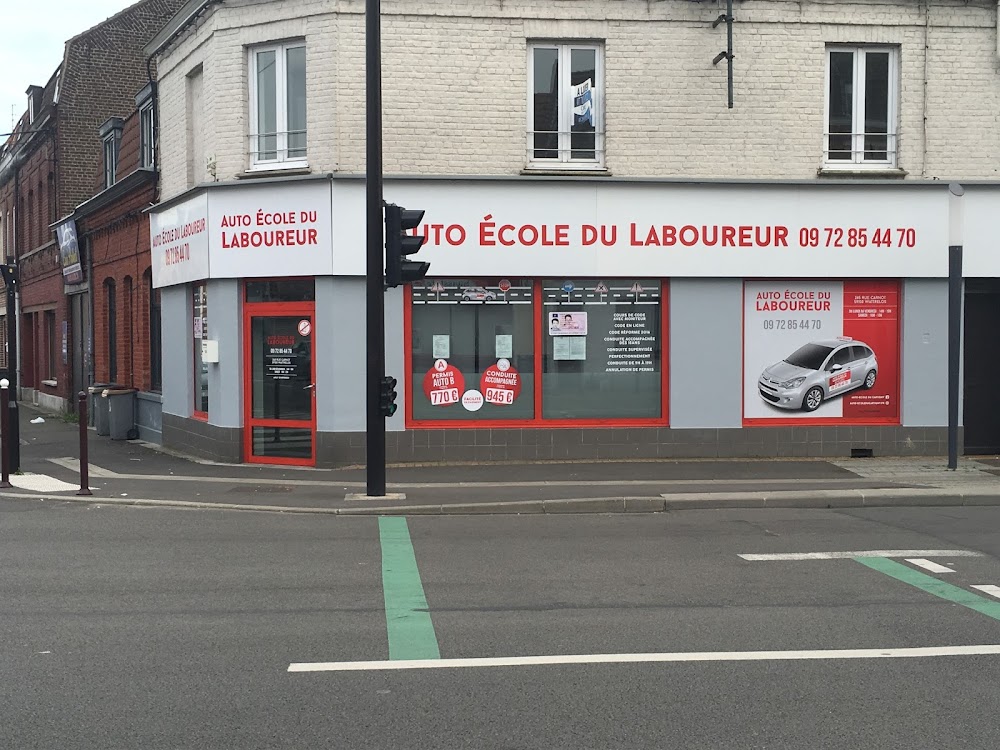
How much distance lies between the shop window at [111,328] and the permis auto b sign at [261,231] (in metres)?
6.62

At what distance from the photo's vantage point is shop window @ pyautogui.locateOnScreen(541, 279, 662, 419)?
14.9m

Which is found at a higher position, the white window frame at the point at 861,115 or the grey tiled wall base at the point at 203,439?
the white window frame at the point at 861,115

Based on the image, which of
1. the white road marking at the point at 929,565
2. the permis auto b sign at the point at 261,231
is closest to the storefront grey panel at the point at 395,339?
the permis auto b sign at the point at 261,231

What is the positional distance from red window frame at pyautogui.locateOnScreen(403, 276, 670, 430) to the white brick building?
0.03 meters

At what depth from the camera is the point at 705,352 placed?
14930 millimetres

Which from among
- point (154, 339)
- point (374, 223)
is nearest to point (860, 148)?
point (374, 223)

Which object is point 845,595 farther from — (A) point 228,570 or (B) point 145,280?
(B) point 145,280

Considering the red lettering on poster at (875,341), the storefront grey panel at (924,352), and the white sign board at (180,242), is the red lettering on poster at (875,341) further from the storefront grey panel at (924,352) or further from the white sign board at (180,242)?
the white sign board at (180,242)

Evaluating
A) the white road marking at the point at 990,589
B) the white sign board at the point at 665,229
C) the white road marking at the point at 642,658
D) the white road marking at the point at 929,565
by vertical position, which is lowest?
the white road marking at the point at 929,565

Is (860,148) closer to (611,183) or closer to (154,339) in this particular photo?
(611,183)

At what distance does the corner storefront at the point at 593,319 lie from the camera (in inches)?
571

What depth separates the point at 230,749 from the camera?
4570 mm

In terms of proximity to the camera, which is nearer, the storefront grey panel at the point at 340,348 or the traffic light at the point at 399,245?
the traffic light at the point at 399,245

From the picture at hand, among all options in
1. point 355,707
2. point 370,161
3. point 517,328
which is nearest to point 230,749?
point 355,707
